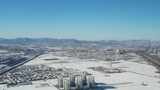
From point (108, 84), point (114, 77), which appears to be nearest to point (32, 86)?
point (108, 84)

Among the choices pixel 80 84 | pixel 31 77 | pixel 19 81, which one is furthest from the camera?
pixel 31 77

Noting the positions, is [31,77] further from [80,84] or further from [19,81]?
[80,84]

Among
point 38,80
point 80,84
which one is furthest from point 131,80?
point 38,80

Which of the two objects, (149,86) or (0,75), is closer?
(149,86)

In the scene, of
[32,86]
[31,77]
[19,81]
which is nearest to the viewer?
[32,86]

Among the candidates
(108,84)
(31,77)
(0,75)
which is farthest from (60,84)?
(0,75)

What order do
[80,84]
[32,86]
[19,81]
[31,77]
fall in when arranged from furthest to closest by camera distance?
[31,77] → [19,81] → [32,86] → [80,84]

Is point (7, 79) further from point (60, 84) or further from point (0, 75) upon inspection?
point (60, 84)

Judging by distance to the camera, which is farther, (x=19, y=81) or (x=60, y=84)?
(x=19, y=81)
